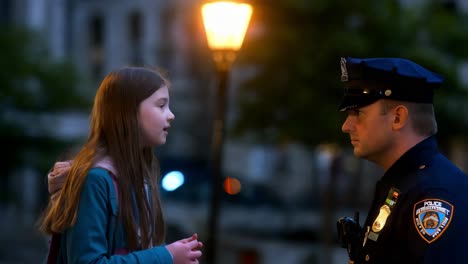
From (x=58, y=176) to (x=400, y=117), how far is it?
130 cm

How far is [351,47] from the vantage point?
16.5m

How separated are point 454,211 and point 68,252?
4.36 feet

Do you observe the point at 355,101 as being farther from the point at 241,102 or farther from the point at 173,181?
the point at 241,102

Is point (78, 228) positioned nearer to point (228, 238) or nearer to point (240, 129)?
point (240, 129)

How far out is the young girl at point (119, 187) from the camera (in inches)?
116

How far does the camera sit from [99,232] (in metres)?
2.94

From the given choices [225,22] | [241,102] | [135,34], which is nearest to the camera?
[225,22]

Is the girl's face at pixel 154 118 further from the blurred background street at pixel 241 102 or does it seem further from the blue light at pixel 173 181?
the blue light at pixel 173 181

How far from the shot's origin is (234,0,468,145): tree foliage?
661 inches

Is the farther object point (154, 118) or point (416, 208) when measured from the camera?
point (154, 118)

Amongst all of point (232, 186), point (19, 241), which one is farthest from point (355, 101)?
point (232, 186)

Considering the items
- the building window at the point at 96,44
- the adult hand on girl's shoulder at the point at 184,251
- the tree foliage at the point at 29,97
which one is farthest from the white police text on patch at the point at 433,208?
the building window at the point at 96,44

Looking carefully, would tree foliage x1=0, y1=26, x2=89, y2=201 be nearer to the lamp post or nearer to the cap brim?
the lamp post

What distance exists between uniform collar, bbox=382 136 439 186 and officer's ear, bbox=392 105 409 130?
94 millimetres
